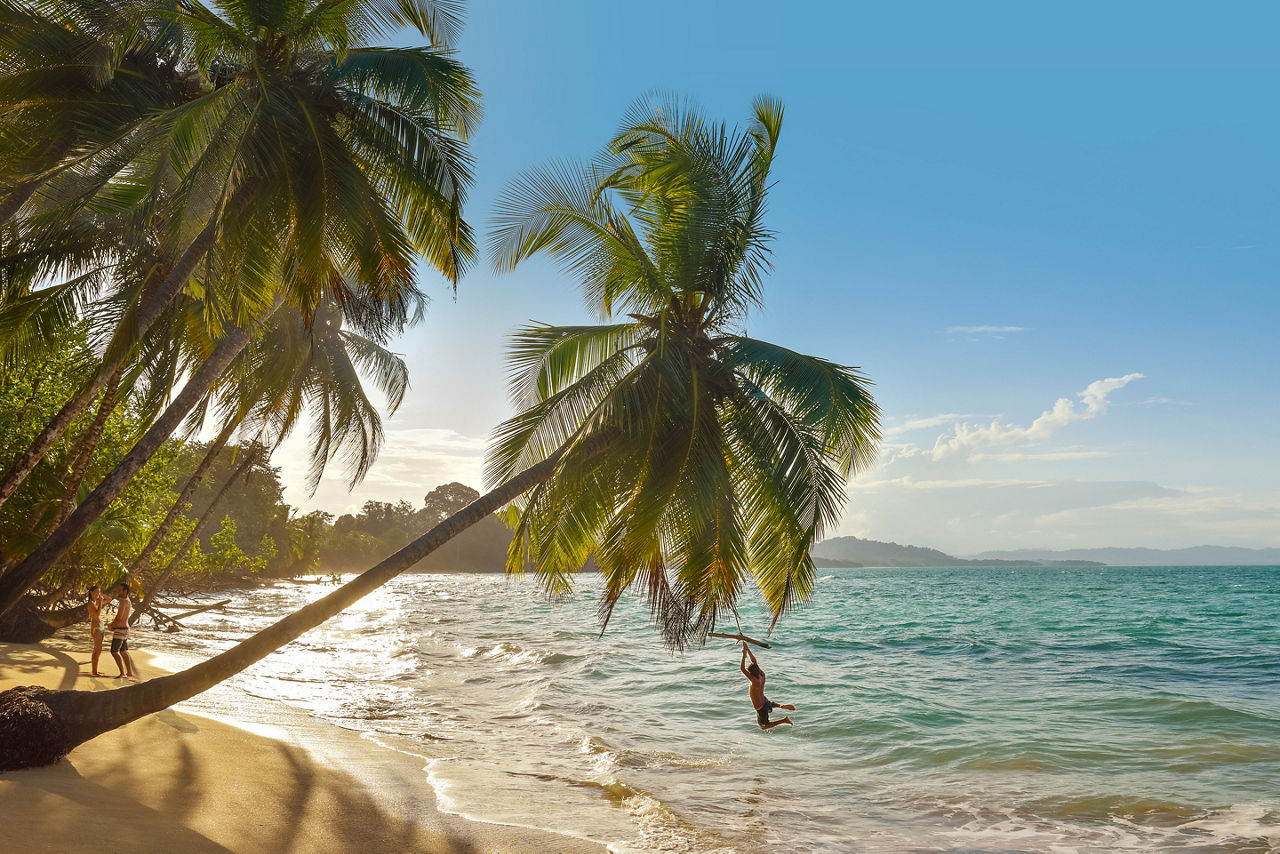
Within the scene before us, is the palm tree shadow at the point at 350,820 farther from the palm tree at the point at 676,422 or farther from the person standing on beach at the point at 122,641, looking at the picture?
the person standing on beach at the point at 122,641

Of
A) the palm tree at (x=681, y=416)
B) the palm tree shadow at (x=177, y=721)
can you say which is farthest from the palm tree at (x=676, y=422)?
the palm tree shadow at (x=177, y=721)

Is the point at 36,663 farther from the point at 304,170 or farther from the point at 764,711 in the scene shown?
the point at 764,711

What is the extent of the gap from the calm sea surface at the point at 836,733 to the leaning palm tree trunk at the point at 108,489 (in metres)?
4.80

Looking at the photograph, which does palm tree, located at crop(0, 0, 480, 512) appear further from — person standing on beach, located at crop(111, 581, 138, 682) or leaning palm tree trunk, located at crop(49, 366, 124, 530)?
person standing on beach, located at crop(111, 581, 138, 682)

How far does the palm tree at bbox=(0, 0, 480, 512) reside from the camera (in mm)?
8211

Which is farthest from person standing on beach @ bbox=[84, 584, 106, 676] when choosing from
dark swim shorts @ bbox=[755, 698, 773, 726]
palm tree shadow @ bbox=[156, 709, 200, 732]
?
dark swim shorts @ bbox=[755, 698, 773, 726]

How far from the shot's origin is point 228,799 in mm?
6965

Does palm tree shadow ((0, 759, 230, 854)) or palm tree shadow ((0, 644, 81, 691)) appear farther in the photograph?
palm tree shadow ((0, 644, 81, 691))

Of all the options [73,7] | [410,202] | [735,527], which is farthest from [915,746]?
[73,7]

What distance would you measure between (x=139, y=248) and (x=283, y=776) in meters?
8.33

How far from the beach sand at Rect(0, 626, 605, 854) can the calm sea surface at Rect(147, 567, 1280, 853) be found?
0.67m

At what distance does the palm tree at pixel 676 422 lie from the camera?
29.0 ft

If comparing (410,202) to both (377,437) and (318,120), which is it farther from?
(377,437)

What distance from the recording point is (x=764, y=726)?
32.1 ft
